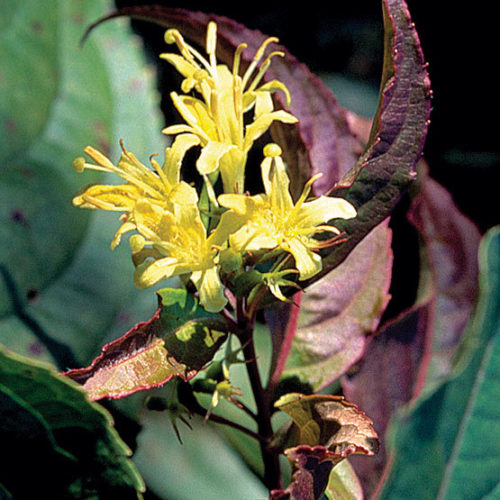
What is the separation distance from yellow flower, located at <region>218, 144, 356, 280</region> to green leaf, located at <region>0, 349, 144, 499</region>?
0.17 m

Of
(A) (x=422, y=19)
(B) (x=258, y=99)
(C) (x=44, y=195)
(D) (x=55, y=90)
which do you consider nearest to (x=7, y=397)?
(B) (x=258, y=99)

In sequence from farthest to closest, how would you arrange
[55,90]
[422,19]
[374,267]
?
1. [422,19]
2. [55,90]
3. [374,267]

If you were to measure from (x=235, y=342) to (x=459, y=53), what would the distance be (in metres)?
0.88

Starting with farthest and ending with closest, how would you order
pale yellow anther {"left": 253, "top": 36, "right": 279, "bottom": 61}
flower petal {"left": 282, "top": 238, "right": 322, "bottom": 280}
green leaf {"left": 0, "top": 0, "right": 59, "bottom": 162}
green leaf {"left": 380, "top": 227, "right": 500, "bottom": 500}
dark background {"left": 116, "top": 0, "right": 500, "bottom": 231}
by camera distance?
dark background {"left": 116, "top": 0, "right": 500, "bottom": 231} → green leaf {"left": 0, "top": 0, "right": 59, "bottom": 162} → pale yellow anther {"left": 253, "top": 36, "right": 279, "bottom": 61} → flower petal {"left": 282, "top": 238, "right": 322, "bottom": 280} → green leaf {"left": 380, "top": 227, "right": 500, "bottom": 500}

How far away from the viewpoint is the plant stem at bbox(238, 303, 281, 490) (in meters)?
0.57

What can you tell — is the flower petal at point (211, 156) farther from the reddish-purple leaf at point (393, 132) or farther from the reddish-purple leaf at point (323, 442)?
the reddish-purple leaf at point (323, 442)

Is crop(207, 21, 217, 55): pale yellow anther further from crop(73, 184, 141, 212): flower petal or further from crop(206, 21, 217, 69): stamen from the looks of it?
crop(73, 184, 141, 212): flower petal

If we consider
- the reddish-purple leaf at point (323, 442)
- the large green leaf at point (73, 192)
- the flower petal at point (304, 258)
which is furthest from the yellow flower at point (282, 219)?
the large green leaf at point (73, 192)

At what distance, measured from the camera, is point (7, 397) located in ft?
1.53

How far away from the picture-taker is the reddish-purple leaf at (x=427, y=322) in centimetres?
77

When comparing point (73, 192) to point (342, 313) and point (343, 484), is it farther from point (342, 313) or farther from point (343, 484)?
point (343, 484)

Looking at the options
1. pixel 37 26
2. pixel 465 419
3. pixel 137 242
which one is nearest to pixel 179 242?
pixel 137 242

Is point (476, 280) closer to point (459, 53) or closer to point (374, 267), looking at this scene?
point (374, 267)

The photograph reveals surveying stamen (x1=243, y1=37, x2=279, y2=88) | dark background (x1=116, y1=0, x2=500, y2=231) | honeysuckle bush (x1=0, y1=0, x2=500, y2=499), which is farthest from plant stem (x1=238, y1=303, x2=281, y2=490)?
dark background (x1=116, y1=0, x2=500, y2=231)
